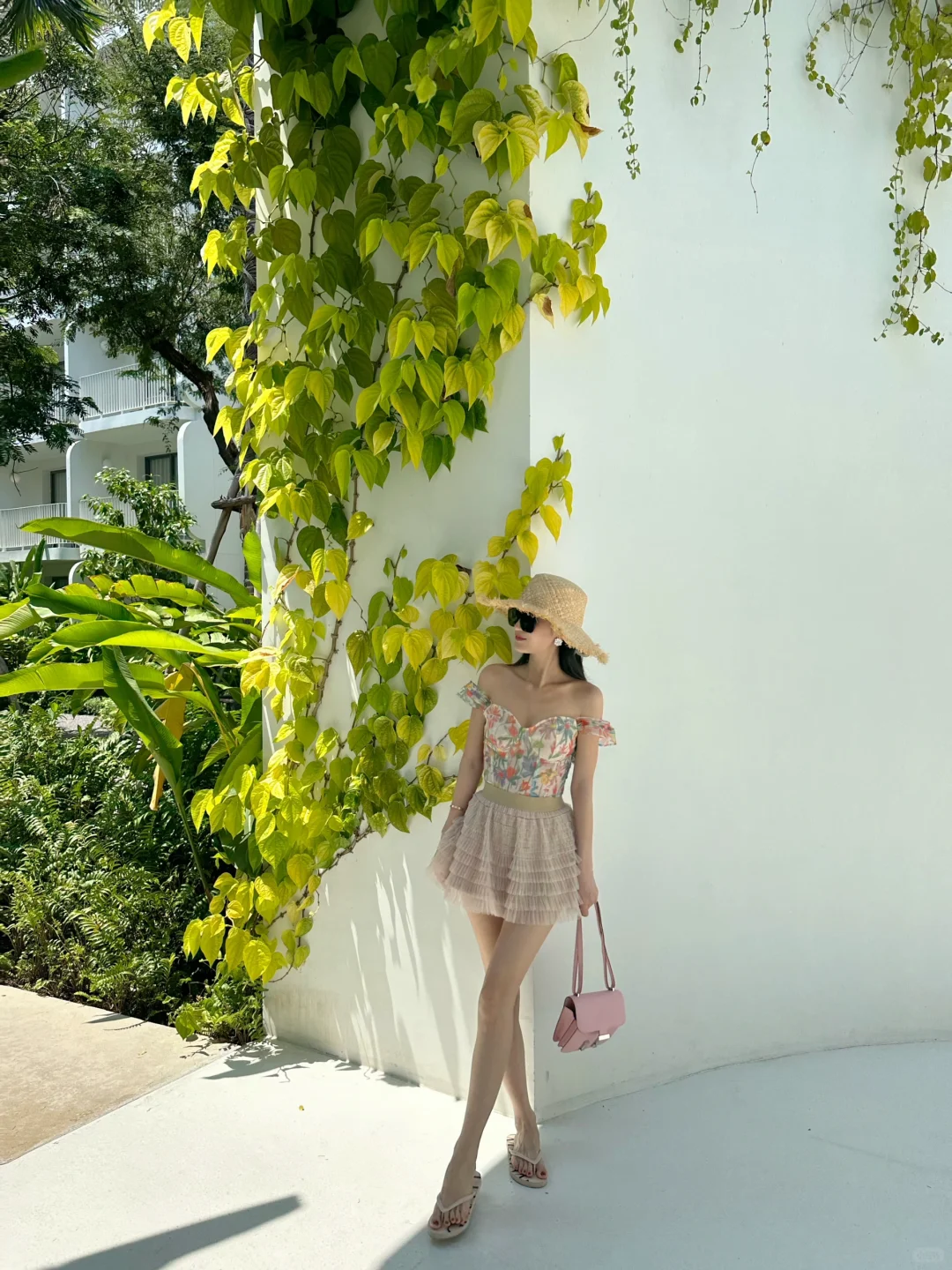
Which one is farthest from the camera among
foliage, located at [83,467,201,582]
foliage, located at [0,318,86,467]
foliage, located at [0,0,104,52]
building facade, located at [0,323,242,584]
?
building facade, located at [0,323,242,584]

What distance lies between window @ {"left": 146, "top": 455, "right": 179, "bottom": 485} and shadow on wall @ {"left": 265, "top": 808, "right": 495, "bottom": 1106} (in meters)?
14.9

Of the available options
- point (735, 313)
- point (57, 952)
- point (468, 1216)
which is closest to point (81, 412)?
point (57, 952)

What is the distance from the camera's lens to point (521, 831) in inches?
90.4

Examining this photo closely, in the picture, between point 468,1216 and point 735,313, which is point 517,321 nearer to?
point 735,313

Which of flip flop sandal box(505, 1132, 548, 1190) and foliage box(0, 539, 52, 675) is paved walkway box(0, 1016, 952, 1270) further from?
foliage box(0, 539, 52, 675)

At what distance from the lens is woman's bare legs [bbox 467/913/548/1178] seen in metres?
2.37

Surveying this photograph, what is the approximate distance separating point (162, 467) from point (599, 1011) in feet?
53.8

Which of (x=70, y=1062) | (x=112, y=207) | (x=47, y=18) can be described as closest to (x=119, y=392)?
(x=112, y=207)

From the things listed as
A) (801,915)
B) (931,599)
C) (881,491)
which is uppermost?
(881,491)

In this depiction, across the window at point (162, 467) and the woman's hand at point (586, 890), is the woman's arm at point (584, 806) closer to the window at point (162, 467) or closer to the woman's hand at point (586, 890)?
the woman's hand at point (586, 890)

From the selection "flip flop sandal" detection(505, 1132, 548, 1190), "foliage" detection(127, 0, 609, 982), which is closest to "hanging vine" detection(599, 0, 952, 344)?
"foliage" detection(127, 0, 609, 982)

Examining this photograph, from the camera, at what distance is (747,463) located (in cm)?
301

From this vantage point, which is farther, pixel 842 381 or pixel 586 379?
pixel 842 381

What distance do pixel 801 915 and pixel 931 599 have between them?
1.08 meters
